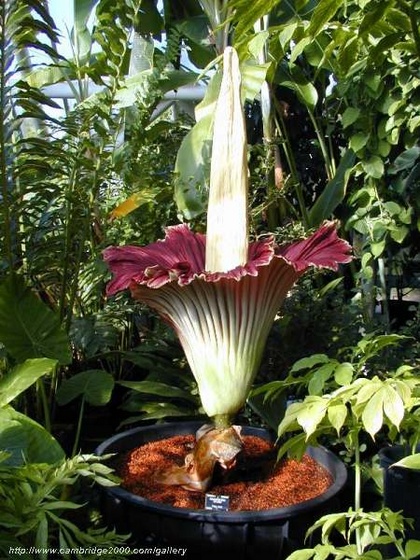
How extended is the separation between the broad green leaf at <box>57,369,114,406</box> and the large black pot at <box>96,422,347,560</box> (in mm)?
555

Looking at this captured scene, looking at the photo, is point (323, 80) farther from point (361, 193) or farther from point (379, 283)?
point (379, 283)

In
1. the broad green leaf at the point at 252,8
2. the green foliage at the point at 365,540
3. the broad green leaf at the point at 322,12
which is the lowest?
the green foliage at the point at 365,540

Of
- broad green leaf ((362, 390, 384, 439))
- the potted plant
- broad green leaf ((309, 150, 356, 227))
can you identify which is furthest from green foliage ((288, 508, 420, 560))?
broad green leaf ((309, 150, 356, 227))

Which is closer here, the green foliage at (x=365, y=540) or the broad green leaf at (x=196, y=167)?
the green foliage at (x=365, y=540)

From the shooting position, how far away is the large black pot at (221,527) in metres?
1.22

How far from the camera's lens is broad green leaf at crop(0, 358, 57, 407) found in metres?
1.49

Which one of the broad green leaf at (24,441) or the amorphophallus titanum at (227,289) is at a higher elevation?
the amorphophallus titanum at (227,289)

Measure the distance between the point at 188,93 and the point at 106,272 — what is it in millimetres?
1969

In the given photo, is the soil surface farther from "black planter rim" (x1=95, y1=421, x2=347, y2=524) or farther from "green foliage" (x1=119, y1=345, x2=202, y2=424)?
"green foliage" (x1=119, y1=345, x2=202, y2=424)

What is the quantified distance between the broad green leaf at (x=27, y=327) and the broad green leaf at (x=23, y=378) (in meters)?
0.28

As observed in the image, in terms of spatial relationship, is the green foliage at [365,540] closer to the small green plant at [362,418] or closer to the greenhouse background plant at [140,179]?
the small green plant at [362,418]

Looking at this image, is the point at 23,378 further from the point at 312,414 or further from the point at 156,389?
the point at 312,414

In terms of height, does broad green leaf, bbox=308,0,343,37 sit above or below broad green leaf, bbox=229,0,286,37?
below

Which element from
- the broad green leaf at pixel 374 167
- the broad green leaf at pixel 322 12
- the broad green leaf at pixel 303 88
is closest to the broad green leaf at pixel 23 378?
the broad green leaf at pixel 322 12
